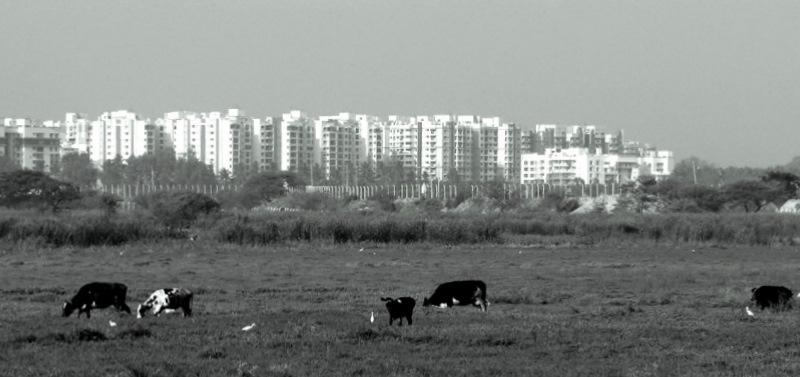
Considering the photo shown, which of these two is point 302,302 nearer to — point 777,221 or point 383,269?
point 383,269

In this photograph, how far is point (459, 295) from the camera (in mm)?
21688

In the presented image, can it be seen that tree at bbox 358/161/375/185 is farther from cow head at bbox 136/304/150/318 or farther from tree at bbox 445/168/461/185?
cow head at bbox 136/304/150/318

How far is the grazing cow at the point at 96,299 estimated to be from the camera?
1969 centimetres

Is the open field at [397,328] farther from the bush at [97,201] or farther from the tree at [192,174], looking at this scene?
the tree at [192,174]

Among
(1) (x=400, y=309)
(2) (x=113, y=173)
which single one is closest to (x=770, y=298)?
(1) (x=400, y=309)

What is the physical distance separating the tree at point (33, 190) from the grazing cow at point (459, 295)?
6783 centimetres

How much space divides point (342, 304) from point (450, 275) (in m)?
9.51

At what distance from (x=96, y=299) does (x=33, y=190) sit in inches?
2794

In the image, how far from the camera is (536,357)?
16.0 metres

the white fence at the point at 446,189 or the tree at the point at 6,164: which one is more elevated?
the tree at the point at 6,164

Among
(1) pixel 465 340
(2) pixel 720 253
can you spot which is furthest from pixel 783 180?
(1) pixel 465 340

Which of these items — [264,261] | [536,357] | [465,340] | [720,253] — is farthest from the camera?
[720,253]

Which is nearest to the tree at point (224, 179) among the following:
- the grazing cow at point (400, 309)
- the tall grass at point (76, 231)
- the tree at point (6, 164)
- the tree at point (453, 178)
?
the tree at point (6, 164)

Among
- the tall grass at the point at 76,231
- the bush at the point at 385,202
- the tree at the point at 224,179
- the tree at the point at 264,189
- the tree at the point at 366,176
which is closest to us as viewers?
the tall grass at the point at 76,231
